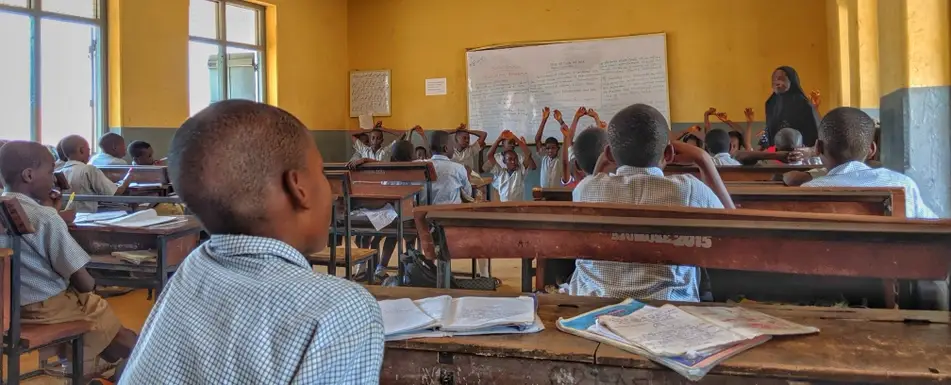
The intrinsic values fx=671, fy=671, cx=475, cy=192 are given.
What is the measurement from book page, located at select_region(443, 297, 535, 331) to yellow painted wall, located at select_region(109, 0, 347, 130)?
6.29 m

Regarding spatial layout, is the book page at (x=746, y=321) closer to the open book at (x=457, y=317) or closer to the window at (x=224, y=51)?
the open book at (x=457, y=317)

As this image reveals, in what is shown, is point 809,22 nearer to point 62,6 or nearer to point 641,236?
point 641,236

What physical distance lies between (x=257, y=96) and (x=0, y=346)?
7.01 m

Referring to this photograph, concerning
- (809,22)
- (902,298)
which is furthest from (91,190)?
(809,22)

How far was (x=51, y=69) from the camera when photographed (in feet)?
20.5

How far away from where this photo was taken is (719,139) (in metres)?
5.50

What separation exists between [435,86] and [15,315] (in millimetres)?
7419

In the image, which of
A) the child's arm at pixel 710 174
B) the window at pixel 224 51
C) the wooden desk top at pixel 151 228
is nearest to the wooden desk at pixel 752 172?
the child's arm at pixel 710 174

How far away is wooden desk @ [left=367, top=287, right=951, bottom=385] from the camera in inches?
41.6

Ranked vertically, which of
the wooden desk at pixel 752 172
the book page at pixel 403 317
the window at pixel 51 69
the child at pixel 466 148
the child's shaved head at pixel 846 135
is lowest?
the book page at pixel 403 317

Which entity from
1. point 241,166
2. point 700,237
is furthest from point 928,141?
point 241,166

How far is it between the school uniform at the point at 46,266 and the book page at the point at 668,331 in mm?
1909

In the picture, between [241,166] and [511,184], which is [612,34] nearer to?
[511,184]

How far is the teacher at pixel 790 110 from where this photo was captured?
534 cm
